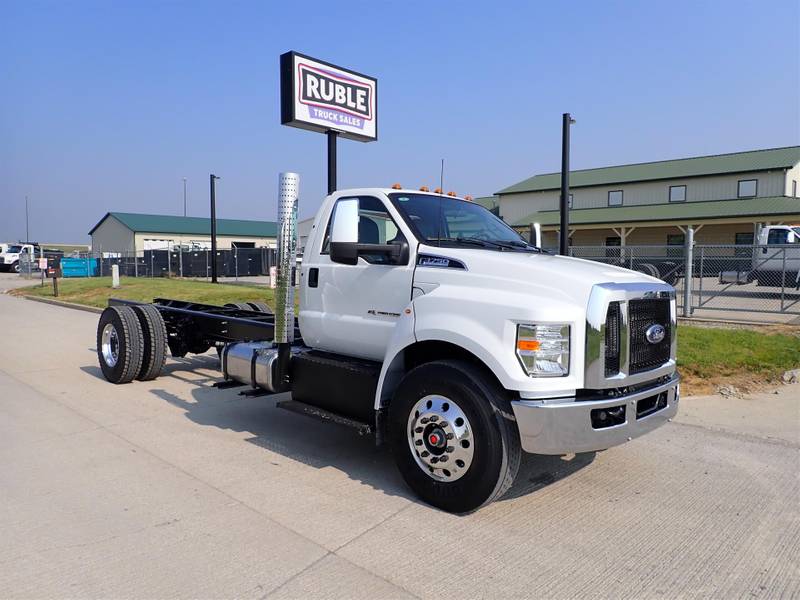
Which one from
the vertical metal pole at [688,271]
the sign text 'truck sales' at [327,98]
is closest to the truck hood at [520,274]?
the sign text 'truck sales' at [327,98]

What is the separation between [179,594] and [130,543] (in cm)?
71

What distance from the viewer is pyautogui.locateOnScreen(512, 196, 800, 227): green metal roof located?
30.8 meters

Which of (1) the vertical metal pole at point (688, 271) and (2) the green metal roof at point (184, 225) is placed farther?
(2) the green metal roof at point (184, 225)

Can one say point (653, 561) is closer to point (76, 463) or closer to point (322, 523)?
point (322, 523)

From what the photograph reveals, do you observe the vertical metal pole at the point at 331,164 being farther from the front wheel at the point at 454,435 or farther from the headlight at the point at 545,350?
the headlight at the point at 545,350

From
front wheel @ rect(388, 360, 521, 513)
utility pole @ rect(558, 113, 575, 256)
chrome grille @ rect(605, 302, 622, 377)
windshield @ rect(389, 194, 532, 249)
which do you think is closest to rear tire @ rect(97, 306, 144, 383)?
windshield @ rect(389, 194, 532, 249)

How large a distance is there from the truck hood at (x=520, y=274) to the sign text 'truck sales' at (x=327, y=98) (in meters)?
7.04

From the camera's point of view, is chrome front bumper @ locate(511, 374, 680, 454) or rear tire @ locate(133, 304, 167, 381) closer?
chrome front bumper @ locate(511, 374, 680, 454)

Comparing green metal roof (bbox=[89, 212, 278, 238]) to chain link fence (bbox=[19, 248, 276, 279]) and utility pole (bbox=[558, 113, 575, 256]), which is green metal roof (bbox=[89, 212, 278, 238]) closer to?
chain link fence (bbox=[19, 248, 276, 279])

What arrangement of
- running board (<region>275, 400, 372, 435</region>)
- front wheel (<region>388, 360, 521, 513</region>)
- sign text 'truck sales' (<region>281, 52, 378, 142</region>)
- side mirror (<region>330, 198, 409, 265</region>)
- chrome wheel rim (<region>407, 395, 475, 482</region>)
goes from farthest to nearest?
1. sign text 'truck sales' (<region>281, 52, 378, 142</region>)
2. running board (<region>275, 400, 372, 435</region>)
3. side mirror (<region>330, 198, 409, 265</region>)
4. chrome wheel rim (<region>407, 395, 475, 482</region>)
5. front wheel (<region>388, 360, 521, 513</region>)

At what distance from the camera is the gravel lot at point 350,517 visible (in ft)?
10.4

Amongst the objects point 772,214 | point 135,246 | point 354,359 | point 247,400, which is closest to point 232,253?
point 135,246

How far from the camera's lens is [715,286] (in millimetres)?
22109

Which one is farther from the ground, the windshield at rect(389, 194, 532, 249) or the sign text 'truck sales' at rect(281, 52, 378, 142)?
the sign text 'truck sales' at rect(281, 52, 378, 142)
